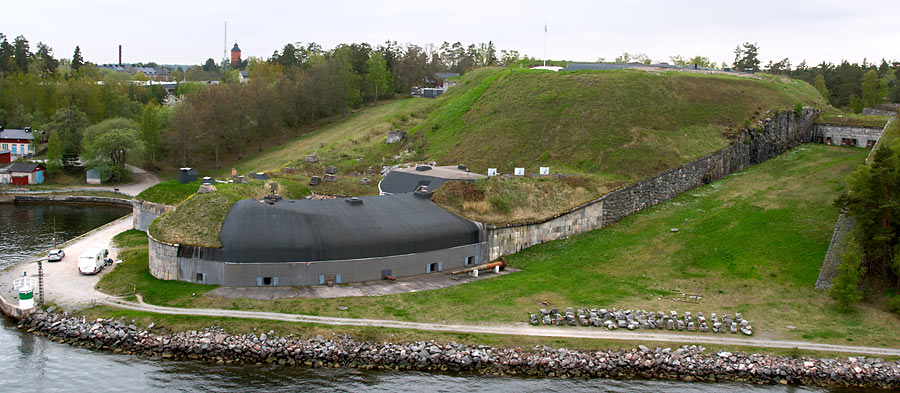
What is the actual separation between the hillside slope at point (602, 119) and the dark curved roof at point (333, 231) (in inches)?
907

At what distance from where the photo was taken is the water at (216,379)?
3541 centimetres

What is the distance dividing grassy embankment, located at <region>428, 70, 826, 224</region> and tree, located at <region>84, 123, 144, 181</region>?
4110cm

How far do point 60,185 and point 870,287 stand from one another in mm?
97489

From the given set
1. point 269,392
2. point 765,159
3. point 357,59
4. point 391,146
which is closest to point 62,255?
point 269,392

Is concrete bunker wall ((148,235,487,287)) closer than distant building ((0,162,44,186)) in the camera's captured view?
Yes

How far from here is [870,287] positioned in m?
46.2

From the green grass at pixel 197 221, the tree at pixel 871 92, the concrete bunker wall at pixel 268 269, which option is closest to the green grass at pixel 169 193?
the green grass at pixel 197 221

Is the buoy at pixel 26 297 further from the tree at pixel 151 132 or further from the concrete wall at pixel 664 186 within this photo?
the tree at pixel 151 132

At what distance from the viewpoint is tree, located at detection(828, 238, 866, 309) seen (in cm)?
4353

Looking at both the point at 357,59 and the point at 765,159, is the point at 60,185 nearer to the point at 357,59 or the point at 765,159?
the point at 357,59

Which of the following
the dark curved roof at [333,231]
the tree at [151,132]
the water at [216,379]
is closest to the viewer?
the water at [216,379]

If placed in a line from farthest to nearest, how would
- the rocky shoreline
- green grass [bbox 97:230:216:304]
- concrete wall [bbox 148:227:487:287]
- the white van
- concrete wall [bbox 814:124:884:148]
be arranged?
concrete wall [bbox 814:124:884:148]
the white van
concrete wall [bbox 148:227:487:287]
green grass [bbox 97:230:216:304]
the rocky shoreline

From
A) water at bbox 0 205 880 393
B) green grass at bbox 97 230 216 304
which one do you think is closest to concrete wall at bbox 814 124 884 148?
water at bbox 0 205 880 393

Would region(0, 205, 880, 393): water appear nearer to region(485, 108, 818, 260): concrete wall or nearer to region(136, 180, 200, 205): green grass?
region(485, 108, 818, 260): concrete wall
